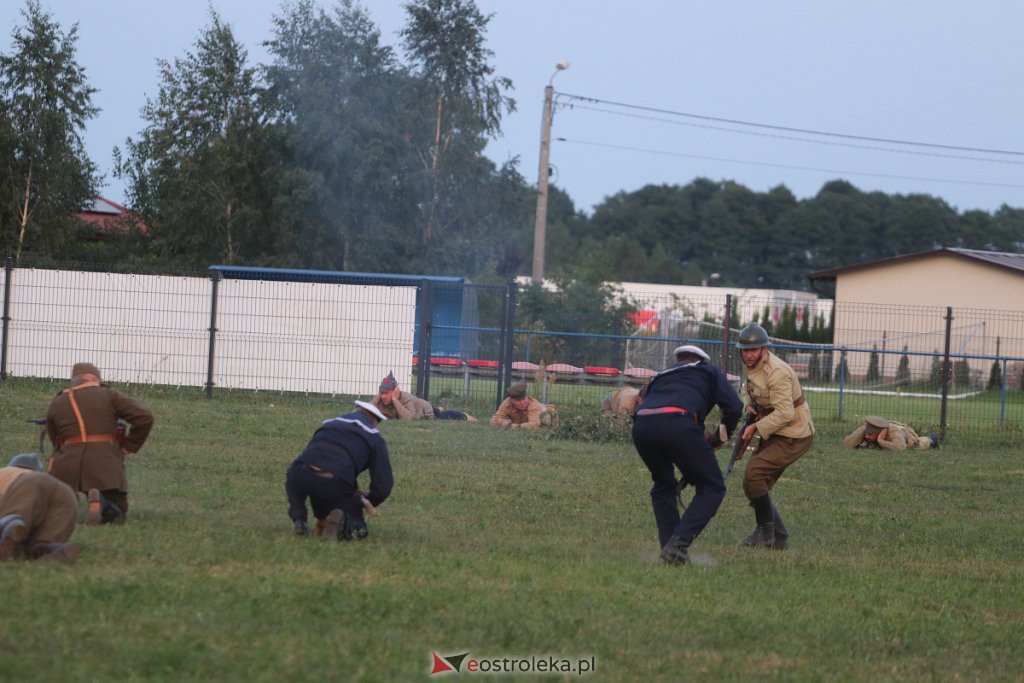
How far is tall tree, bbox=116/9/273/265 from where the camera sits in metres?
43.4

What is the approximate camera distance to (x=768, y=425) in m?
9.77

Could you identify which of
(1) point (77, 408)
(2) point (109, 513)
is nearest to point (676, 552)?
(2) point (109, 513)

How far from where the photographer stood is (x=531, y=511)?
1139 centimetres

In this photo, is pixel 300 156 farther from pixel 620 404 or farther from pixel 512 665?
pixel 512 665

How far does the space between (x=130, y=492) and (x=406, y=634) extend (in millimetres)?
5553

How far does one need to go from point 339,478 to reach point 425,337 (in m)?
12.5

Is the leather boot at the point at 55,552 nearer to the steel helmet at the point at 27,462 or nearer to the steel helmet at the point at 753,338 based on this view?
the steel helmet at the point at 27,462

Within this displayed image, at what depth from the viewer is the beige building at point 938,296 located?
35781mm

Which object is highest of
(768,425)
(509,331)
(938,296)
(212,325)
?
(938,296)

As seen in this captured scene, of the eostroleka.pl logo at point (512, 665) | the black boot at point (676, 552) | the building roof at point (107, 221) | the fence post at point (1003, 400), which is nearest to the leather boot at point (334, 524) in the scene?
the black boot at point (676, 552)

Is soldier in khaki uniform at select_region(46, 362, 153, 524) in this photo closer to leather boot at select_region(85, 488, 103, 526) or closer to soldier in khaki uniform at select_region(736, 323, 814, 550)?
leather boot at select_region(85, 488, 103, 526)

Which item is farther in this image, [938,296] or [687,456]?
[938,296]

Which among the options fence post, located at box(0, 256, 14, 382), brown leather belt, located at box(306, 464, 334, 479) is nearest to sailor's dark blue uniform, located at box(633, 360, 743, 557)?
brown leather belt, located at box(306, 464, 334, 479)

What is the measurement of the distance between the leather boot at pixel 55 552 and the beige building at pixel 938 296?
2773 centimetres
